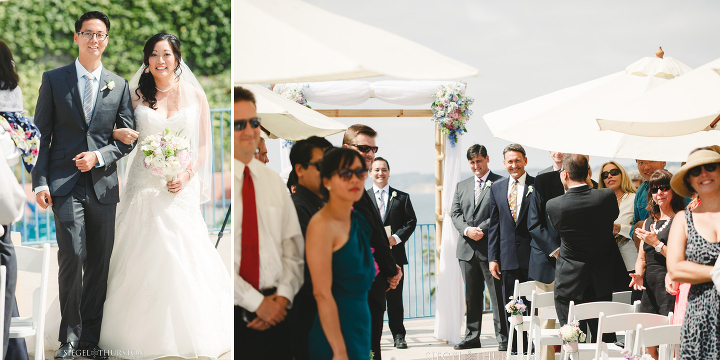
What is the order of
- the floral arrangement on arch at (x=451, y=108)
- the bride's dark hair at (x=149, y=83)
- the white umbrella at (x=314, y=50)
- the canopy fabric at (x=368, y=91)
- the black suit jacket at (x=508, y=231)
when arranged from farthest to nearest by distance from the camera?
the floral arrangement on arch at (x=451, y=108), the canopy fabric at (x=368, y=91), the black suit jacket at (x=508, y=231), the bride's dark hair at (x=149, y=83), the white umbrella at (x=314, y=50)

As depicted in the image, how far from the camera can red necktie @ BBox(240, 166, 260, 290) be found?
82.5 inches

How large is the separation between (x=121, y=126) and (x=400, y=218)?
2624 mm

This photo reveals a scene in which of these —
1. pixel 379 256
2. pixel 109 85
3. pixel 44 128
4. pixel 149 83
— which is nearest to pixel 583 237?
pixel 379 256

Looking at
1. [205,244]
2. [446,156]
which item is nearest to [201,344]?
[205,244]

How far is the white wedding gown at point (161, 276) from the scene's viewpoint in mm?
3506

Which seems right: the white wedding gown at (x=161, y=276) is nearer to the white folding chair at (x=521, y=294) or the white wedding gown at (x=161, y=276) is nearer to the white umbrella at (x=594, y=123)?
the white folding chair at (x=521, y=294)

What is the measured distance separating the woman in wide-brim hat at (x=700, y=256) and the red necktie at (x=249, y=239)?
7.13 feet

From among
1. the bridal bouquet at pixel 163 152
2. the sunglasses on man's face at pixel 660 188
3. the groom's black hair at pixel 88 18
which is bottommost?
the sunglasses on man's face at pixel 660 188

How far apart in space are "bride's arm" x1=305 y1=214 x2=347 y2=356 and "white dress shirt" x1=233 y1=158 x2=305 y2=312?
0.15 feet

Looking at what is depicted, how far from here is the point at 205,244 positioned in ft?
12.5

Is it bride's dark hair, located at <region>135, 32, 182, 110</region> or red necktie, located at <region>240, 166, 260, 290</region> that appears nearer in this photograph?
red necktie, located at <region>240, 166, 260, 290</region>

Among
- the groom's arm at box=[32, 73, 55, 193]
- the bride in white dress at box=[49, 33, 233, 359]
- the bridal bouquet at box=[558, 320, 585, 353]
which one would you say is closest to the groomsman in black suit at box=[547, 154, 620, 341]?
the bridal bouquet at box=[558, 320, 585, 353]

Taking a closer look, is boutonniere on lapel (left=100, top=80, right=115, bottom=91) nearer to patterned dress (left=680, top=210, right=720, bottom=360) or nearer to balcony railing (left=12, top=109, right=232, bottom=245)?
balcony railing (left=12, top=109, right=232, bottom=245)

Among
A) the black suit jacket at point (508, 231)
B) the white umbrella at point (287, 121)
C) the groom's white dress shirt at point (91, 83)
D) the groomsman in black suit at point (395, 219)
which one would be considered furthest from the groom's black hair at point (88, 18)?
the black suit jacket at point (508, 231)
